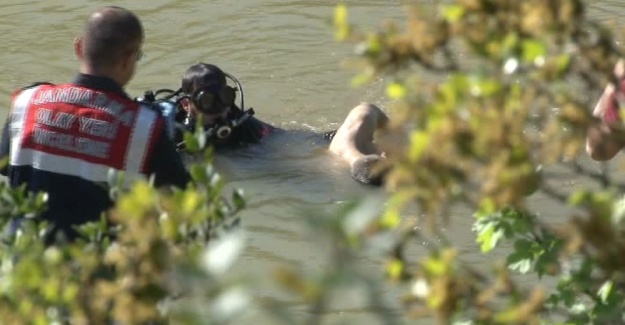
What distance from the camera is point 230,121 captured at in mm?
7117

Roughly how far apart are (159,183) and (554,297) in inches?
63.1

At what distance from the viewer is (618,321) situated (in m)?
3.06

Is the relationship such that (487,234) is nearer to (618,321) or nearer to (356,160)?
(618,321)

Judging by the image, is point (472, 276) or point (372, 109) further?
point (372, 109)

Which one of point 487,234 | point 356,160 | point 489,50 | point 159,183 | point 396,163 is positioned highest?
point 489,50

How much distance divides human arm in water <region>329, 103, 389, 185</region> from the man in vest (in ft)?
9.49

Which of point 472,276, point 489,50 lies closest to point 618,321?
point 472,276

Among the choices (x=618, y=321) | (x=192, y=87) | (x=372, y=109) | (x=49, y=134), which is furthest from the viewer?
(x=372, y=109)

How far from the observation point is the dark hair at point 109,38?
434 centimetres

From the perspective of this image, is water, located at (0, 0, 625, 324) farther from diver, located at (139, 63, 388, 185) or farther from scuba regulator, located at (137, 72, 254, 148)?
scuba regulator, located at (137, 72, 254, 148)

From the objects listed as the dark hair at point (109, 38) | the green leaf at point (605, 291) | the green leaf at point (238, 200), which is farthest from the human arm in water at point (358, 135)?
the green leaf at point (238, 200)

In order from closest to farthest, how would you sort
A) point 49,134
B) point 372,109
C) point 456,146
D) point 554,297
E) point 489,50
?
point 456,146, point 489,50, point 554,297, point 49,134, point 372,109

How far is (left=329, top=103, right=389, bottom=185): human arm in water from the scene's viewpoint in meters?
7.31

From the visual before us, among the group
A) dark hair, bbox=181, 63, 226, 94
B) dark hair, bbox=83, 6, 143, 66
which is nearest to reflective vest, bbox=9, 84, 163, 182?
dark hair, bbox=83, 6, 143, 66
